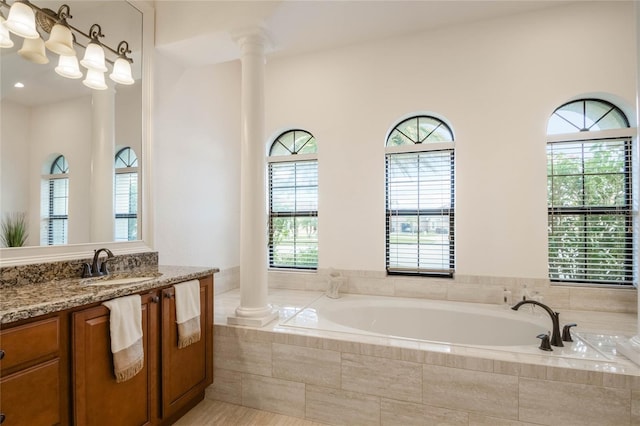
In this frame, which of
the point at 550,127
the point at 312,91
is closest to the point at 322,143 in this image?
the point at 312,91

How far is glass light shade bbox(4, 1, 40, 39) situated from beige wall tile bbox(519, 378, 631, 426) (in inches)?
126

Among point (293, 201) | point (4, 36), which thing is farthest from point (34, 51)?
point (293, 201)

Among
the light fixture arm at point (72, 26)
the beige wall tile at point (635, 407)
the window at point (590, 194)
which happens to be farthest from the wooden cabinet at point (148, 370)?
the window at point (590, 194)

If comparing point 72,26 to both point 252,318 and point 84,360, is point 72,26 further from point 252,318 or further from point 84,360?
point 252,318

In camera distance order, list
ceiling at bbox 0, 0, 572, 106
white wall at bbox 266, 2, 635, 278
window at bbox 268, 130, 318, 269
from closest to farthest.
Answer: ceiling at bbox 0, 0, 572, 106
white wall at bbox 266, 2, 635, 278
window at bbox 268, 130, 318, 269

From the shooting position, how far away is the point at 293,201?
3439 mm

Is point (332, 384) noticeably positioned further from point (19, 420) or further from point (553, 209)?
point (553, 209)

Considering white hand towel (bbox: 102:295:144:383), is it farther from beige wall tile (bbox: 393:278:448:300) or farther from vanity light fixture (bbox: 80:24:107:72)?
beige wall tile (bbox: 393:278:448:300)

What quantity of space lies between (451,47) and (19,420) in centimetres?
372

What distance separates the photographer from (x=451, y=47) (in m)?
2.82

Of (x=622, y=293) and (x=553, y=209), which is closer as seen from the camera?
(x=622, y=293)

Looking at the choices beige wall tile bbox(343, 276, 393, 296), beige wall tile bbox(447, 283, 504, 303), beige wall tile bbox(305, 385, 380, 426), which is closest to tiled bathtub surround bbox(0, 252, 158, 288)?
beige wall tile bbox(305, 385, 380, 426)

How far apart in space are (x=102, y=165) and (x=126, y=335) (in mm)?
1193

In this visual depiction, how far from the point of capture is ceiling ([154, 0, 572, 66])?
221 centimetres
